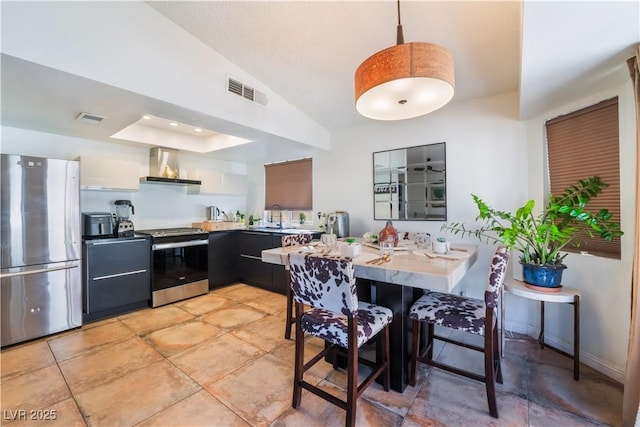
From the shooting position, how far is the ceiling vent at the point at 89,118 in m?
2.52

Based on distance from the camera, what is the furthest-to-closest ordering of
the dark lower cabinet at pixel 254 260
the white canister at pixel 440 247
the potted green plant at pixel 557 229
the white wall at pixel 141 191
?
the dark lower cabinet at pixel 254 260
the white wall at pixel 141 191
the white canister at pixel 440 247
the potted green plant at pixel 557 229

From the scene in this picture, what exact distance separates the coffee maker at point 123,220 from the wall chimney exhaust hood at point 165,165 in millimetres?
528

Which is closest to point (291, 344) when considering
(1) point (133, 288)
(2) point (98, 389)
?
(2) point (98, 389)

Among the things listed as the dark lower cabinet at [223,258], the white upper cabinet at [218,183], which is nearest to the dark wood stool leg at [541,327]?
the dark lower cabinet at [223,258]

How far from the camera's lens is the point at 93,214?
312cm

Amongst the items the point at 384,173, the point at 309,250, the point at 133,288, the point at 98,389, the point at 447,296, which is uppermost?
the point at 384,173

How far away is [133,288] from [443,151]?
160 inches

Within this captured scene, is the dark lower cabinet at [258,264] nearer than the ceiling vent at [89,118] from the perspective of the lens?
No

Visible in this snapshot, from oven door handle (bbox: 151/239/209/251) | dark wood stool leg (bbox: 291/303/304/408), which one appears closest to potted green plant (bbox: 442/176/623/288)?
dark wood stool leg (bbox: 291/303/304/408)

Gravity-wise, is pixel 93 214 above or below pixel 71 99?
below

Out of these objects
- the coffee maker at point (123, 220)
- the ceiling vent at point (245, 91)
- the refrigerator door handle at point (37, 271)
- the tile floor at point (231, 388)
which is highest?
the ceiling vent at point (245, 91)

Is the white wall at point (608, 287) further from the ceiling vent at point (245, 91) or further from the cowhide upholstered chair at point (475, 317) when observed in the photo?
the ceiling vent at point (245, 91)

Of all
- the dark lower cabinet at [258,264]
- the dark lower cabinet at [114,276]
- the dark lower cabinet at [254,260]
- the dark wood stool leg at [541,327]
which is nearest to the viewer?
the dark wood stool leg at [541,327]

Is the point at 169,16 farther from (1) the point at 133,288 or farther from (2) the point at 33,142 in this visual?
(1) the point at 133,288
